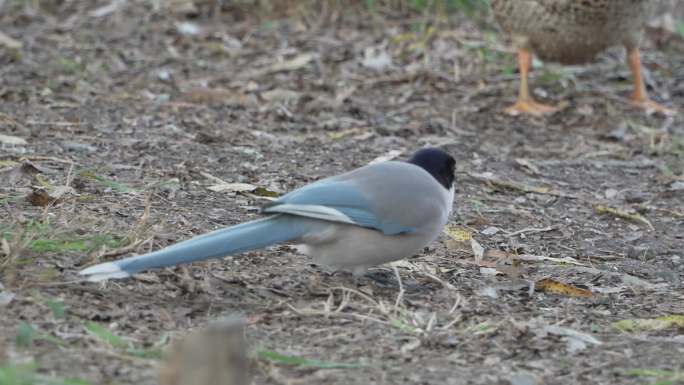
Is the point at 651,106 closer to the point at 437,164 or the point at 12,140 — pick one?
the point at 437,164

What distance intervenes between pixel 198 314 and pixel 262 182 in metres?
1.99

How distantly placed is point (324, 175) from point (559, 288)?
1.87 meters

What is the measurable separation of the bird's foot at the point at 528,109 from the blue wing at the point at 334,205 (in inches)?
163

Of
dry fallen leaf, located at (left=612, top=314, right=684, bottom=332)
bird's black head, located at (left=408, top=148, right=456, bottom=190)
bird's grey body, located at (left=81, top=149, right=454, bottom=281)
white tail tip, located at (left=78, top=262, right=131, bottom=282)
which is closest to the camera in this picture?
white tail tip, located at (left=78, top=262, right=131, bottom=282)

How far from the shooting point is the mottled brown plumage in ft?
26.6

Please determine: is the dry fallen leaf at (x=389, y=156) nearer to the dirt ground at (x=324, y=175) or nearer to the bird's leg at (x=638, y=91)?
the dirt ground at (x=324, y=175)

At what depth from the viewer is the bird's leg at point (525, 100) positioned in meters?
8.23

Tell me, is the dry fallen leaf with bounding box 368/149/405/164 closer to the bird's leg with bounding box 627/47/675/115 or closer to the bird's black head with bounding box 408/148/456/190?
the bird's black head with bounding box 408/148/456/190

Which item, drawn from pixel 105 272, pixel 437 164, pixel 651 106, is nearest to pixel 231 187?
pixel 437 164

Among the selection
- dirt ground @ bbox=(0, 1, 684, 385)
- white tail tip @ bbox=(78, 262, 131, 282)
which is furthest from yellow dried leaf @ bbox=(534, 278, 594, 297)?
white tail tip @ bbox=(78, 262, 131, 282)

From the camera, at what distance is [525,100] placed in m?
8.34

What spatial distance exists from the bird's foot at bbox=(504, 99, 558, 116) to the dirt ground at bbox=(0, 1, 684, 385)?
→ 12 cm

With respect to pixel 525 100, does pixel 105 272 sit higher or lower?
higher

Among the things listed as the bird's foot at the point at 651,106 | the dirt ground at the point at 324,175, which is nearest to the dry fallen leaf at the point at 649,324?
the dirt ground at the point at 324,175
